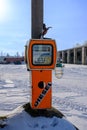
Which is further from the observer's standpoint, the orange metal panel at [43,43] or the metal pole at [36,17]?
the metal pole at [36,17]

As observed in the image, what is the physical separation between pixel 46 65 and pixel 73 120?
1.77 meters

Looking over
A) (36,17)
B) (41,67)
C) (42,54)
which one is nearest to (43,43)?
(42,54)

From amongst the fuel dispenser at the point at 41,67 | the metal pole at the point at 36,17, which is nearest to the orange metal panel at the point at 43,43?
the fuel dispenser at the point at 41,67

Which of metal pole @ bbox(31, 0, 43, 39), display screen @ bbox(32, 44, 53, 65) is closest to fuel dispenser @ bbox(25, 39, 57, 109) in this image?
display screen @ bbox(32, 44, 53, 65)

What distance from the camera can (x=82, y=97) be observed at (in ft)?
31.9

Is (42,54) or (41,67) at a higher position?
(42,54)

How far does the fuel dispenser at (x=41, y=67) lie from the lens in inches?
204

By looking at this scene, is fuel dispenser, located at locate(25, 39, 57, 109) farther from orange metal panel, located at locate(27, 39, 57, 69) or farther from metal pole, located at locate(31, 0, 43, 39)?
metal pole, located at locate(31, 0, 43, 39)

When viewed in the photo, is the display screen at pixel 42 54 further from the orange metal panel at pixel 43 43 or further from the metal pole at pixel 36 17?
A: the metal pole at pixel 36 17

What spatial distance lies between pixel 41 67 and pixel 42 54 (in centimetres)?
24

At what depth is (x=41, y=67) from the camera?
522 centimetres

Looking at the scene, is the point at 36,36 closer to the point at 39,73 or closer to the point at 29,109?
the point at 39,73

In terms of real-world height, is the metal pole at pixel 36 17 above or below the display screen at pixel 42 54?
above

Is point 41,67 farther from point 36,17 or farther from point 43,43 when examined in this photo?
point 36,17
